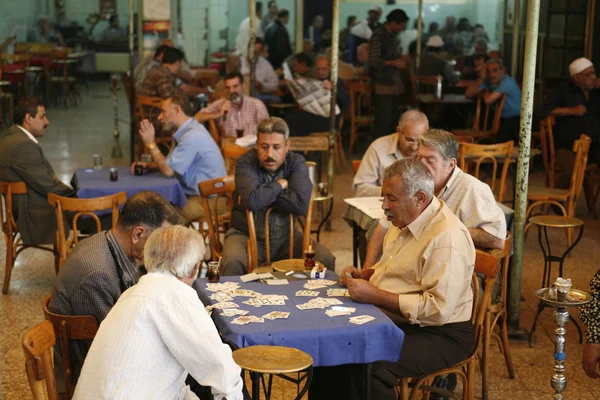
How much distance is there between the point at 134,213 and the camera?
3457mm

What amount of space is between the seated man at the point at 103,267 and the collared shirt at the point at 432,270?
0.95 meters

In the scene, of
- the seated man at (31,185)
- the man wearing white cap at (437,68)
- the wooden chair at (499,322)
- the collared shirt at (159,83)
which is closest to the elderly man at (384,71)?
the man wearing white cap at (437,68)

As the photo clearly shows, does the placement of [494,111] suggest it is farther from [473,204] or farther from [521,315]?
[473,204]

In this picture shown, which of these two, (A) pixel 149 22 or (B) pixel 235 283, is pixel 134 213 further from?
(A) pixel 149 22

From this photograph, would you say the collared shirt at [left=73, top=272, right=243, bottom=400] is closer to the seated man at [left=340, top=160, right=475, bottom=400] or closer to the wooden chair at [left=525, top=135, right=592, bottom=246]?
the seated man at [left=340, top=160, right=475, bottom=400]

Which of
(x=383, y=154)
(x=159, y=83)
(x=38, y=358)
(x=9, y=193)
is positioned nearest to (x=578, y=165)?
(x=383, y=154)

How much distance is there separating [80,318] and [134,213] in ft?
1.54

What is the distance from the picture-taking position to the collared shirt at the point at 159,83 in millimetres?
9438

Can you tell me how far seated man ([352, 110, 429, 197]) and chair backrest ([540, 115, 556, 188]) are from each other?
2695 millimetres

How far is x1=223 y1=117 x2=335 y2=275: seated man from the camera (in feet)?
16.3

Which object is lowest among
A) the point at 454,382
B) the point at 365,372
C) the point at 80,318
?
the point at 454,382

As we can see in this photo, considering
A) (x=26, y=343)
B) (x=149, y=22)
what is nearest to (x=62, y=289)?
(x=26, y=343)

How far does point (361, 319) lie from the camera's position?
343 cm

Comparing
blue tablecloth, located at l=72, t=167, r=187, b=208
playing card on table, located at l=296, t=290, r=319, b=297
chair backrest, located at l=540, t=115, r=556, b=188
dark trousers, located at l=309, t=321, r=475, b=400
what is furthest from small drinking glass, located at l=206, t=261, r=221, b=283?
chair backrest, located at l=540, t=115, r=556, b=188
